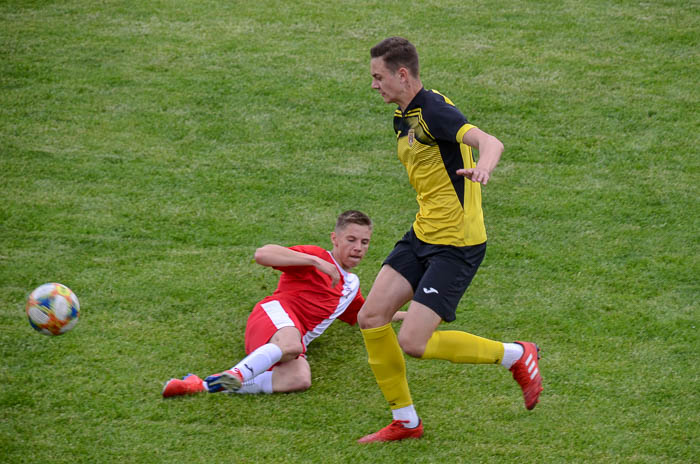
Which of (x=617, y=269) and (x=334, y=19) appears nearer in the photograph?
(x=617, y=269)

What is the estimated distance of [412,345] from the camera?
4867 millimetres

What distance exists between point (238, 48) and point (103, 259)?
5716 millimetres

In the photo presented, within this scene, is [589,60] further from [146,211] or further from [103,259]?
[103,259]

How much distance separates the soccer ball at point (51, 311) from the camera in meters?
5.22

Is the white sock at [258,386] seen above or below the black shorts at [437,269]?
below

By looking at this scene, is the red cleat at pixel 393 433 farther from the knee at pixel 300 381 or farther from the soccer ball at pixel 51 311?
the soccer ball at pixel 51 311

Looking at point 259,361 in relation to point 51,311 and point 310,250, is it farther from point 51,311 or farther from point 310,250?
point 51,311

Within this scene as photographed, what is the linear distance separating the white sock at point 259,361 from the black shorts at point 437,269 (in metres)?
1.11

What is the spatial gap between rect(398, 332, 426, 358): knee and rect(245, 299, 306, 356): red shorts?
1.16m

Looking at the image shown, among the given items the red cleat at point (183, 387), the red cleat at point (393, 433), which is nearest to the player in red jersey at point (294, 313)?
the red cleat at point (183, 387)

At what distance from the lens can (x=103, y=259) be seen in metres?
7.57

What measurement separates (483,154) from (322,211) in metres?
4.26

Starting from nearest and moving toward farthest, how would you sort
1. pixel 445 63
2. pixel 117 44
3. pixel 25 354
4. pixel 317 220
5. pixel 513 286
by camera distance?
pixel 25 354 < pixel 513 286 < pixel 317 220 < pixel 445 63 < pixel 117 44

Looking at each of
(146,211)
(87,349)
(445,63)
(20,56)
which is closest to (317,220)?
(146,211)
